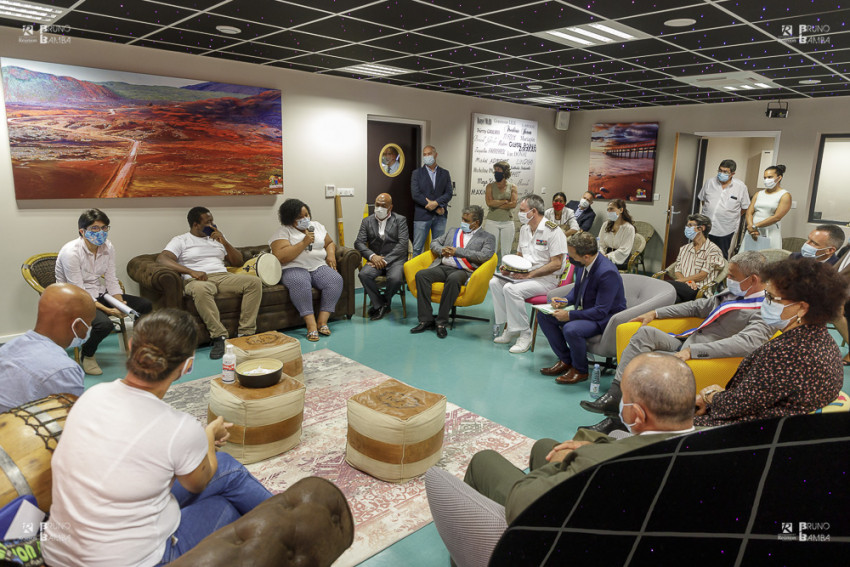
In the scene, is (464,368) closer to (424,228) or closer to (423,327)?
(423,327)

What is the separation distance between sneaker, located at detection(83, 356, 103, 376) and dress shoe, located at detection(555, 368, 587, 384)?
142 inches

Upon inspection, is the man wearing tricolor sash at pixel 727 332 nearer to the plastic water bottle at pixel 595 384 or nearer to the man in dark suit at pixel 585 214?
the plastic water bottle at pixel 595 384

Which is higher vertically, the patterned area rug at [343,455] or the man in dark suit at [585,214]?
the man in dark suit at [585,214]

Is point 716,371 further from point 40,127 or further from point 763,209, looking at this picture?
point 40,127

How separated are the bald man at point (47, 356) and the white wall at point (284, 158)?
10.9 feet

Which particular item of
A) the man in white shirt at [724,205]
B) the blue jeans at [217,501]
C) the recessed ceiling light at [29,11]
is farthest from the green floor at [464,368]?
the man in white shirt at [724,205]

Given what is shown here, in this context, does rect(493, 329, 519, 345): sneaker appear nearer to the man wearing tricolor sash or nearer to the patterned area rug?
the patterned area rug

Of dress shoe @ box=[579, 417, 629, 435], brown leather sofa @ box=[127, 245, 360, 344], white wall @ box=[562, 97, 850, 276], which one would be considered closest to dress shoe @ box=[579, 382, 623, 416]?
dress shoe @ box=[579, 417, 629, 435]

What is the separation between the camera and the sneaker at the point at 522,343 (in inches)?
196

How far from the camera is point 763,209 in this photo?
22.2 ft

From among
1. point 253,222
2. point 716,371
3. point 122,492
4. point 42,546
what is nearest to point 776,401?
point 716,371

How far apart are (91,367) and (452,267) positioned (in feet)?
11.0

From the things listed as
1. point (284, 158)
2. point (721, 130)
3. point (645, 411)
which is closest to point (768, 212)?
point (721, 130)

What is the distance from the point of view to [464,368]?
454cm
